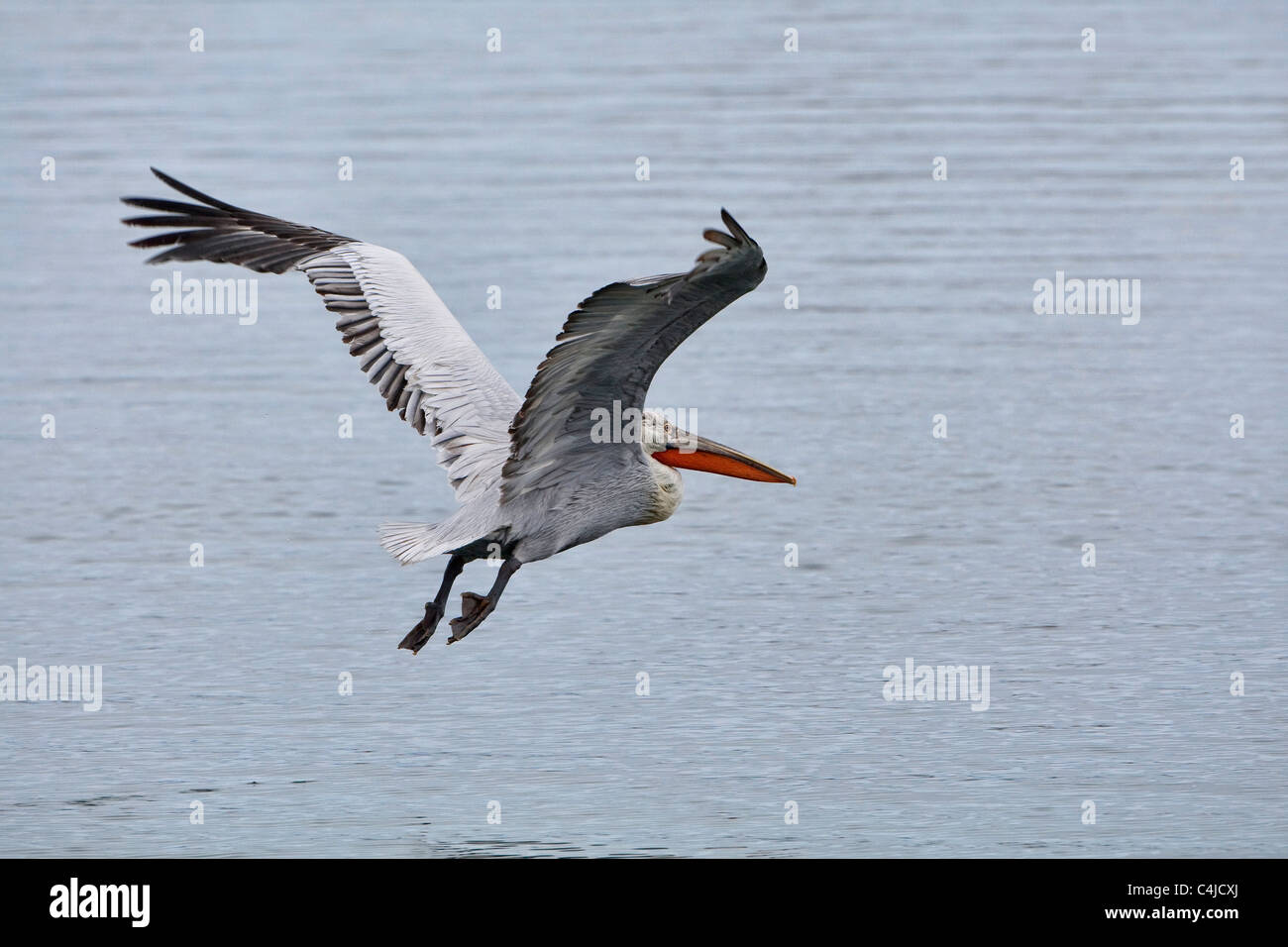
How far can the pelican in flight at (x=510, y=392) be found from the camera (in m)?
6.46

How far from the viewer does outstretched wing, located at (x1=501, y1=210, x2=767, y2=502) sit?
20.0 ft

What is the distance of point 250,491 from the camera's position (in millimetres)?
10633

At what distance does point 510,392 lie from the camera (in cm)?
829

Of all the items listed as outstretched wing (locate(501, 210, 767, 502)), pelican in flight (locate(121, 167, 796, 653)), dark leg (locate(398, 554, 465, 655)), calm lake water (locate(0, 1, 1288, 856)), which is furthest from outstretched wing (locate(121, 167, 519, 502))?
calm lake water (locate(0, 1, 1288, 856))

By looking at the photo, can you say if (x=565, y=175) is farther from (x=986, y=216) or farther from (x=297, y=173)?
(x=986, y=216)

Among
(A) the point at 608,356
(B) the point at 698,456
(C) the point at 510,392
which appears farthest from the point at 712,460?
(A) the point at 608,356

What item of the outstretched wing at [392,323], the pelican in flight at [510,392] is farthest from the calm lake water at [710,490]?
the outstretched wing at [392,323]

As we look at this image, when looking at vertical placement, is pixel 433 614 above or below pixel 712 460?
below

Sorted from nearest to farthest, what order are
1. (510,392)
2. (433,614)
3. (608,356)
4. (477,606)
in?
1. (608,356)
2. (477,606)
3. (433,614)
4. (510,392)

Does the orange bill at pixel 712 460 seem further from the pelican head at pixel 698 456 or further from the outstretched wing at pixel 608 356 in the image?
the outstretched wing at pixel 608 356

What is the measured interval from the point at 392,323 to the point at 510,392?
0.52 metres

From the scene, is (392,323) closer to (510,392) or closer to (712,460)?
(510,392)

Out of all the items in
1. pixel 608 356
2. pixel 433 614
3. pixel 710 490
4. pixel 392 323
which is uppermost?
pixel 392 323

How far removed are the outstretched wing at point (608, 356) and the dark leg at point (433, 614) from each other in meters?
0.37
